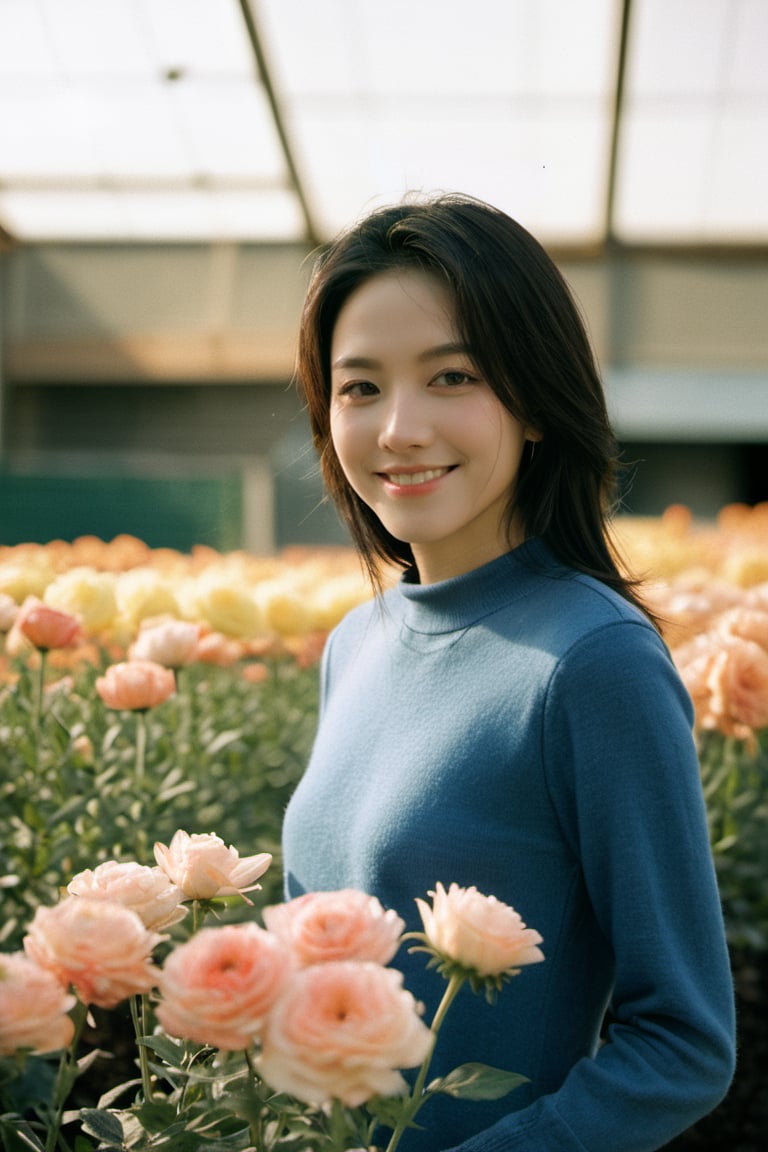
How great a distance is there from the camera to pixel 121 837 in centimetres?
193

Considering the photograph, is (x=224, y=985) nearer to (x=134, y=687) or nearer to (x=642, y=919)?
(x=642, y=919)

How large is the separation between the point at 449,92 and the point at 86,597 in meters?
9.10

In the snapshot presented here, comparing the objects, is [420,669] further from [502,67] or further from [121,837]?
[502,67]

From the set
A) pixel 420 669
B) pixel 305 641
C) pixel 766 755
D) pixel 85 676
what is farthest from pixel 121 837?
pixel 766 755

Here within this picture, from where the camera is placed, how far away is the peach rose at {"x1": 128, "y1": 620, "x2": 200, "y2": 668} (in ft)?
6.68

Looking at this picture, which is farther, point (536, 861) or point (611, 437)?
point (611, 437)

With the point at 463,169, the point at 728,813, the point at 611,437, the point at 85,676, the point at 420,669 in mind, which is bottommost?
the point at 728,813

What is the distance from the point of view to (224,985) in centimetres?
64

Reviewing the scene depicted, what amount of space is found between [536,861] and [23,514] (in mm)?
9685

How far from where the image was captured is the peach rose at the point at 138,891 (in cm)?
81

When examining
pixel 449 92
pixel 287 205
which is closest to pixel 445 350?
pixel 449 92

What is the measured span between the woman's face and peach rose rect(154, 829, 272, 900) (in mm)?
482

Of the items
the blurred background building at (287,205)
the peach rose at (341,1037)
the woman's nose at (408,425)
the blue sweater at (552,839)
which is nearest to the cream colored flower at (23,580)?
the blue sweater at (552,839)

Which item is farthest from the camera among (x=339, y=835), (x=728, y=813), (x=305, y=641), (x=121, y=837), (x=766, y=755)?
(x=305, y=641)
